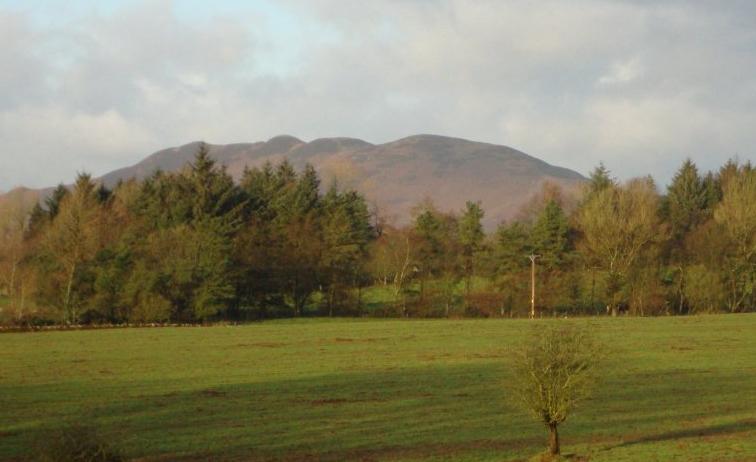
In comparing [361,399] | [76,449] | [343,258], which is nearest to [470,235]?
[343,258]

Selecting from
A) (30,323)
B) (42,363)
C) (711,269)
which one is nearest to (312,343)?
(42,363)

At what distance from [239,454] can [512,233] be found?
240 feet

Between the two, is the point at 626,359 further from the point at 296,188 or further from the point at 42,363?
the point at 296,188

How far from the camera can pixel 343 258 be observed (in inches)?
3568

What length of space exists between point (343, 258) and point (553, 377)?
237 feet

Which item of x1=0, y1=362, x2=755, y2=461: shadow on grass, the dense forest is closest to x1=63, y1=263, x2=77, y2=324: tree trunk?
the dense forest

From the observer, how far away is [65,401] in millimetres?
29391

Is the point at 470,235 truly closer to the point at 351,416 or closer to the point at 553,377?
the point at 351,416

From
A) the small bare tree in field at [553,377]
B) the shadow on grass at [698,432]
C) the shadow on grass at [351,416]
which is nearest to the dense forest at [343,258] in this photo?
the shadow on grass at [351,416]

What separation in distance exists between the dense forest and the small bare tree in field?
193 feet

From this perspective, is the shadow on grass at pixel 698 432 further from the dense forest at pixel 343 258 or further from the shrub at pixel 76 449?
the dense forest at pixel 343 258

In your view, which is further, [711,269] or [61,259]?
[711,269]

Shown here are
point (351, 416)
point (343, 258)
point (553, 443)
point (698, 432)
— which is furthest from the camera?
point (343, 258)

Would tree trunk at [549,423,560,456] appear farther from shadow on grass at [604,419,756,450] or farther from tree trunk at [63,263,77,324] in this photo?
tree trunk at [63,263,77,324]
